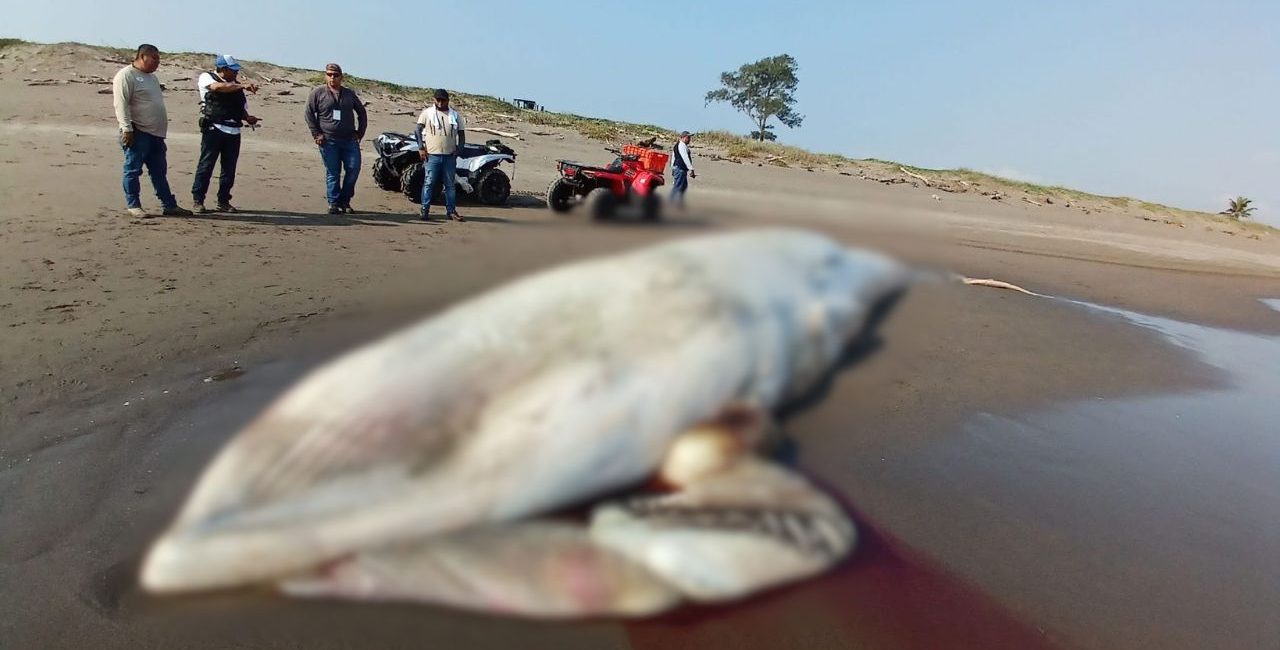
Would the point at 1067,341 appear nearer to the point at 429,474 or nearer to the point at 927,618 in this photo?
the point at 927,618

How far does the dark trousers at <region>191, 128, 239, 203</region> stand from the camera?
7078 millimetres

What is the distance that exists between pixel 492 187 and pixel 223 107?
372cm

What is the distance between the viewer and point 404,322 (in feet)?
2.72

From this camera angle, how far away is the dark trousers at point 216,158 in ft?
23.2

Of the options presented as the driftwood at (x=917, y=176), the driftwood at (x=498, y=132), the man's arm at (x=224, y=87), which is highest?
the driftwood at (x=917, y=176)

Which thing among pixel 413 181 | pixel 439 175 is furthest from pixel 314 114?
pixel 413 181

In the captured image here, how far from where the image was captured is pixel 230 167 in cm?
747

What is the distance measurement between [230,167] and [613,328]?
26.8 feet

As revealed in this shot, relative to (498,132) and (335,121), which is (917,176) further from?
(335,121)

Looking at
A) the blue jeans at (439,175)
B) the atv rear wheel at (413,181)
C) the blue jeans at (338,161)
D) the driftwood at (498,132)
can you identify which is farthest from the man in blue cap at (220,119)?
the driftwood at (498,132)

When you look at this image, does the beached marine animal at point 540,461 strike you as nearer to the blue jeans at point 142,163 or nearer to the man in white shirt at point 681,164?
the blue jeans at point 142,163

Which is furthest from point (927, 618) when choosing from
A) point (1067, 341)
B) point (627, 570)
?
point (1067, 341)

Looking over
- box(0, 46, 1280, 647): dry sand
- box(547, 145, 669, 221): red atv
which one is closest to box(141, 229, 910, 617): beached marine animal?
box(0, 46, 1280, 647): dry sand

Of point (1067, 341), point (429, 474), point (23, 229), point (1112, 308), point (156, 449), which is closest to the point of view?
point (429, 474)
